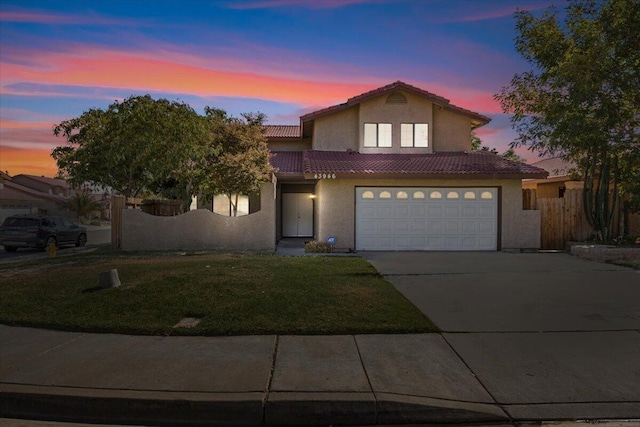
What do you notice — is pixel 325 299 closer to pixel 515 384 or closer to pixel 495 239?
pixel 515 384

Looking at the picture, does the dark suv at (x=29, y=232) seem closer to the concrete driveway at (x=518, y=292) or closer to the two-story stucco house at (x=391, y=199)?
the two-story stucco house at (x=391, y=199)

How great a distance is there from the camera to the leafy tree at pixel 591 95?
521 inches

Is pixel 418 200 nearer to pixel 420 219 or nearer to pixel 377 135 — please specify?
pixel 420 219

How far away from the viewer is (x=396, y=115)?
17.9m

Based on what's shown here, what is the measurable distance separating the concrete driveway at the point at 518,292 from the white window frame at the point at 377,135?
20.3 ft

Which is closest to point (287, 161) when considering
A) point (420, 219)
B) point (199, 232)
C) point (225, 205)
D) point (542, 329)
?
point (225, 205)

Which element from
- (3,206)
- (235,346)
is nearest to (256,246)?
(235,346)

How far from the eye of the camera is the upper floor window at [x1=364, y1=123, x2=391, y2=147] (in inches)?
707

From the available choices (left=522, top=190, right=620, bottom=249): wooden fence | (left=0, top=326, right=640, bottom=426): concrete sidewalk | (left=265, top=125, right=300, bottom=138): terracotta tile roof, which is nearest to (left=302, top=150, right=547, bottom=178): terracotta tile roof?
(left=522, top=190, right=620, bottom=249): wooden fence

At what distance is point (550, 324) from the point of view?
625 centimetres

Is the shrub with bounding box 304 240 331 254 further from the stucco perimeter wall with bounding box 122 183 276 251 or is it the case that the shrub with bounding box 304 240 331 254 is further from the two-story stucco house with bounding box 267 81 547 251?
the stucco perimeter wall with bounding box 122 183 276 251

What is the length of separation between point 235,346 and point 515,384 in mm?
3115

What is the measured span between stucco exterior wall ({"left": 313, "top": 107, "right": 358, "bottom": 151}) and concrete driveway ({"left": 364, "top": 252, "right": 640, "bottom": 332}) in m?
6.64

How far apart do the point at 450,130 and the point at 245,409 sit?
1708 cm
